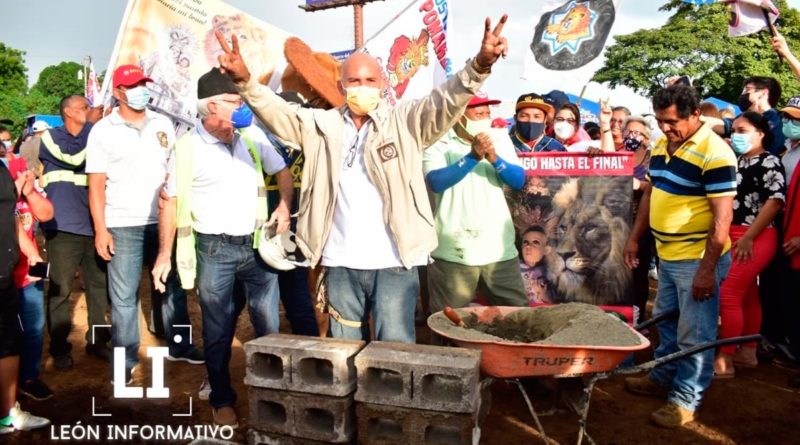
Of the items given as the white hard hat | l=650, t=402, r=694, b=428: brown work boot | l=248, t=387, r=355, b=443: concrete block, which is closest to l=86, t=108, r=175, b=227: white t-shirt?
the white hard hat

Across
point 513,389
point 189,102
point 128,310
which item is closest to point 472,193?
point 513,389

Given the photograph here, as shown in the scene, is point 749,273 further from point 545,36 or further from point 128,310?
point 128,310

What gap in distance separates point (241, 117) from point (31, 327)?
80.6 inches

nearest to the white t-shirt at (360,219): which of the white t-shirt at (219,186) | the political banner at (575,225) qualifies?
the white t-shirt at (219,186)

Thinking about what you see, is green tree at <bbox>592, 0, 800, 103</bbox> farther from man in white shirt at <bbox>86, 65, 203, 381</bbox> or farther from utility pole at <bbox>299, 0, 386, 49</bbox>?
man in white shirt at <bbox>86, 65, 203, 381</bbox>

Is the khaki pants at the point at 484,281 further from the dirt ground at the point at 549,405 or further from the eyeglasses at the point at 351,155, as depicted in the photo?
the eyeglasses at the point at 351,155

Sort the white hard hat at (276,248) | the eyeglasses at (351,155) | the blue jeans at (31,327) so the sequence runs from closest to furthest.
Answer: the eyeglasses at (351,155) < the white hard hat at (276,248) < the blue jeans at (31,327)

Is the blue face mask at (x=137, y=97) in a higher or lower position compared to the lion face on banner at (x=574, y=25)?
lower

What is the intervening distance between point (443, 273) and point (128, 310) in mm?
2234

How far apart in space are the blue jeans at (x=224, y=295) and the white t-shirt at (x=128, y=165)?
2.99 ft

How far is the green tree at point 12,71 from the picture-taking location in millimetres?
44656

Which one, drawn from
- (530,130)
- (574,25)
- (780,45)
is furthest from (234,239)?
(780,45)

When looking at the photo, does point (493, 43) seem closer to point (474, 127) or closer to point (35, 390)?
point (474, 127)

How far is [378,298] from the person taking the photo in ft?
10.2
